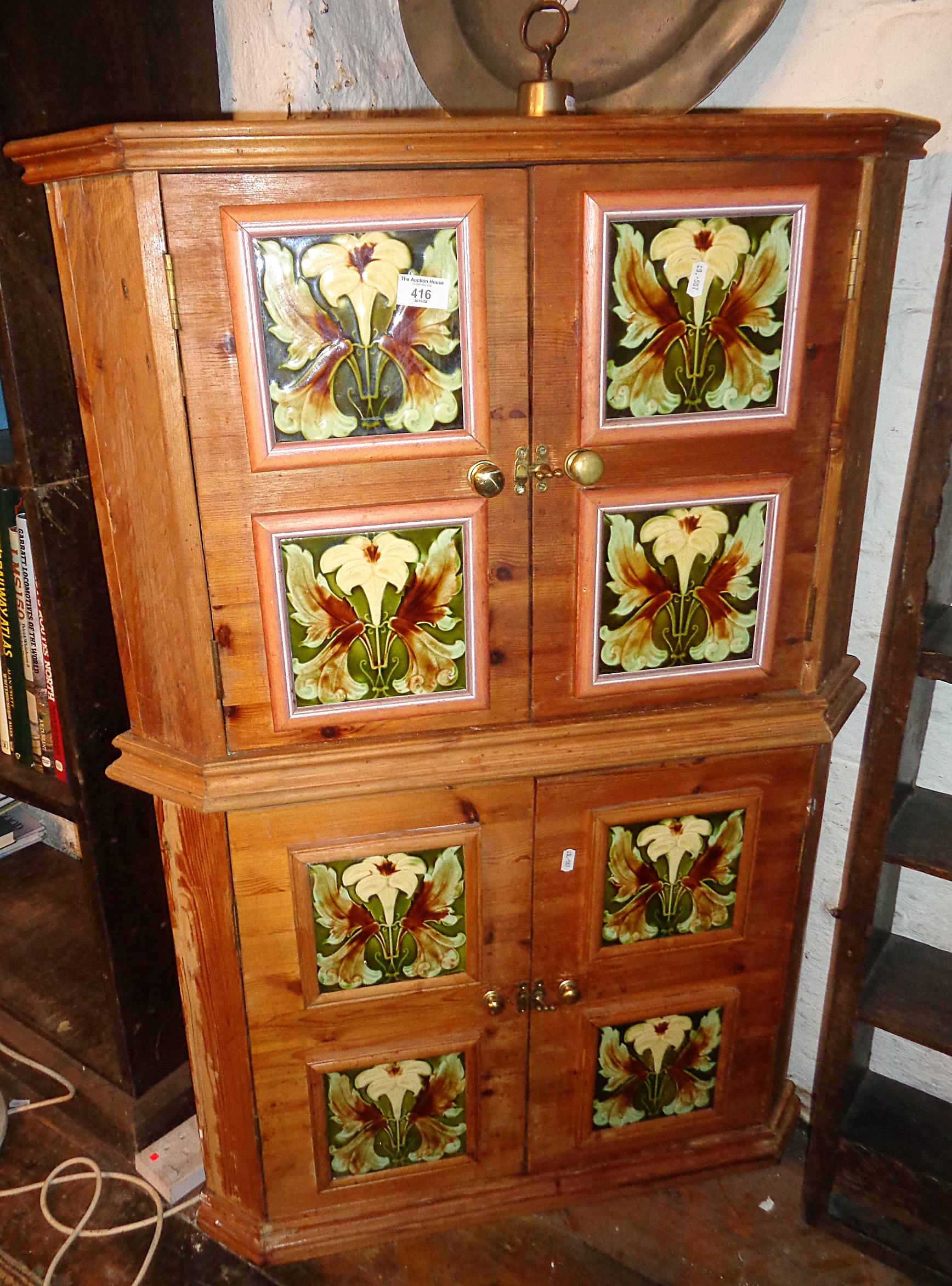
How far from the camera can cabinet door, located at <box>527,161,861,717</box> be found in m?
1.13

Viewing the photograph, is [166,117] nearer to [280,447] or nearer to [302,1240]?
[280,447]

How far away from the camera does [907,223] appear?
1372 millimetres

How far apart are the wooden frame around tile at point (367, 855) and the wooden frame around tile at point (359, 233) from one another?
21.0 inches

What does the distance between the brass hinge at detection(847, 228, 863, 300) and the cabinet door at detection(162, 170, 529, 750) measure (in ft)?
1.37

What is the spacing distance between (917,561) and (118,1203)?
168 cm

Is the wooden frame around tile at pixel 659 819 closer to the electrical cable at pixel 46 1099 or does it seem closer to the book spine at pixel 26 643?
the book spine at pixel 26 643

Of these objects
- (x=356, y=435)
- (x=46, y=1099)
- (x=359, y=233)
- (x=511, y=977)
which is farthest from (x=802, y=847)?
(x=46, y=1099)

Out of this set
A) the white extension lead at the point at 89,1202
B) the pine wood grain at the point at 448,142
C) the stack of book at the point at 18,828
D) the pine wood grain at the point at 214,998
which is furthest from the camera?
the stack of book at the point at 18,828

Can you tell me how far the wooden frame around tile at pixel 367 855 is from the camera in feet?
4.42

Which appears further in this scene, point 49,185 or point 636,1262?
point 636,1262

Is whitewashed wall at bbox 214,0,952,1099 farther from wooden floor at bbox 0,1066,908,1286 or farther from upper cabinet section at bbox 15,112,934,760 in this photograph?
wooden floor at bbox 0,1066,908,1286

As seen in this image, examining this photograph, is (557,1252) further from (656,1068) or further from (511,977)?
(511,977)

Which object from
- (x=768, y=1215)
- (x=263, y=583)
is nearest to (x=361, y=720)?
(x=263, y=583)

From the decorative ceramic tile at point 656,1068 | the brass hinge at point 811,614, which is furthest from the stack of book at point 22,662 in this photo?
the brass hinge at point 811,614
